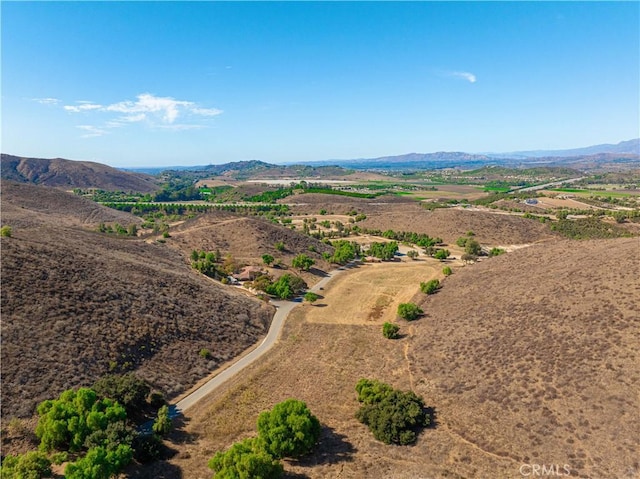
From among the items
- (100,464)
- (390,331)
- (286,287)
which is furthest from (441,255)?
(100,464)

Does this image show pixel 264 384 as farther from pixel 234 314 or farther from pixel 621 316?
pixel 621 316

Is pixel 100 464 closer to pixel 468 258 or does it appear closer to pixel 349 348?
pixel 349 348

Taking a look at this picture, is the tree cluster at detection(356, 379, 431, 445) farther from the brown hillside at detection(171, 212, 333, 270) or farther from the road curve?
the brown hillside at detection(171, 212, 333, 270)

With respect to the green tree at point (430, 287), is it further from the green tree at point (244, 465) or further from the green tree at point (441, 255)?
the green tree at point (244, 465)

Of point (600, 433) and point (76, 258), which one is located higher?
point (76, 258)

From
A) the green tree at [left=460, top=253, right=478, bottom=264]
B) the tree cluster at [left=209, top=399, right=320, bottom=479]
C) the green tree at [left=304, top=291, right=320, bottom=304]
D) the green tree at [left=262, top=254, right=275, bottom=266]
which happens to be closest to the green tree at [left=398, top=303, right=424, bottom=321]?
the green tree at [left=304, top=291, right=320, bottom=304]

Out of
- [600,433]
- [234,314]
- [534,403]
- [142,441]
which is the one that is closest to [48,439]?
[142,441]
